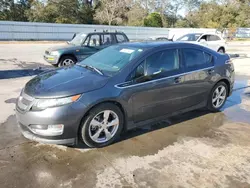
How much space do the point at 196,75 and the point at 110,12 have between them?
31.7 m

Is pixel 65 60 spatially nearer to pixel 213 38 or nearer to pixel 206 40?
pixel 206 40

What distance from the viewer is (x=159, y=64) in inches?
158

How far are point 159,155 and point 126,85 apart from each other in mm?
1134

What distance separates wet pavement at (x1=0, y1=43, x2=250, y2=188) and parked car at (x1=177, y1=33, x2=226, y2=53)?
10015 millimetres

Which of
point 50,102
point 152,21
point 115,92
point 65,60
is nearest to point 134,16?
point 152,21

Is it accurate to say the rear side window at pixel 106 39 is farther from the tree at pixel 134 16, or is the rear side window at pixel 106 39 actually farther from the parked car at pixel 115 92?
the tree at pixel 134 16

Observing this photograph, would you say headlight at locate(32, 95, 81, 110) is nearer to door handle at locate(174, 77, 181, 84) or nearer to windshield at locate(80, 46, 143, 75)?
windshield at locate(80, 46, 143, 75)

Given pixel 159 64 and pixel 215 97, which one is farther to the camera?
pixel 215 97

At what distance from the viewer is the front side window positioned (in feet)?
12.5

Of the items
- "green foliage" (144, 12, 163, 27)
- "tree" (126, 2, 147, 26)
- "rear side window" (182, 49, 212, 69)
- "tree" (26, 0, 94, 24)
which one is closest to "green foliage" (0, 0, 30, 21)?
"tree" (26, 0, 94, 24)

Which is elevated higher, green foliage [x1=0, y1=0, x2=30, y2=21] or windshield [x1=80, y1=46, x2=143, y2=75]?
green foliage [x1=0, y1=0, x2=30, y2=21]

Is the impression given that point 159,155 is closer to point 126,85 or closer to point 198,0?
point 126,85

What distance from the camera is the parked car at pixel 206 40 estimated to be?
13.8 m

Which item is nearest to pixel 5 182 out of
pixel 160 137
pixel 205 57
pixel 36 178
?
pixel 36 178
